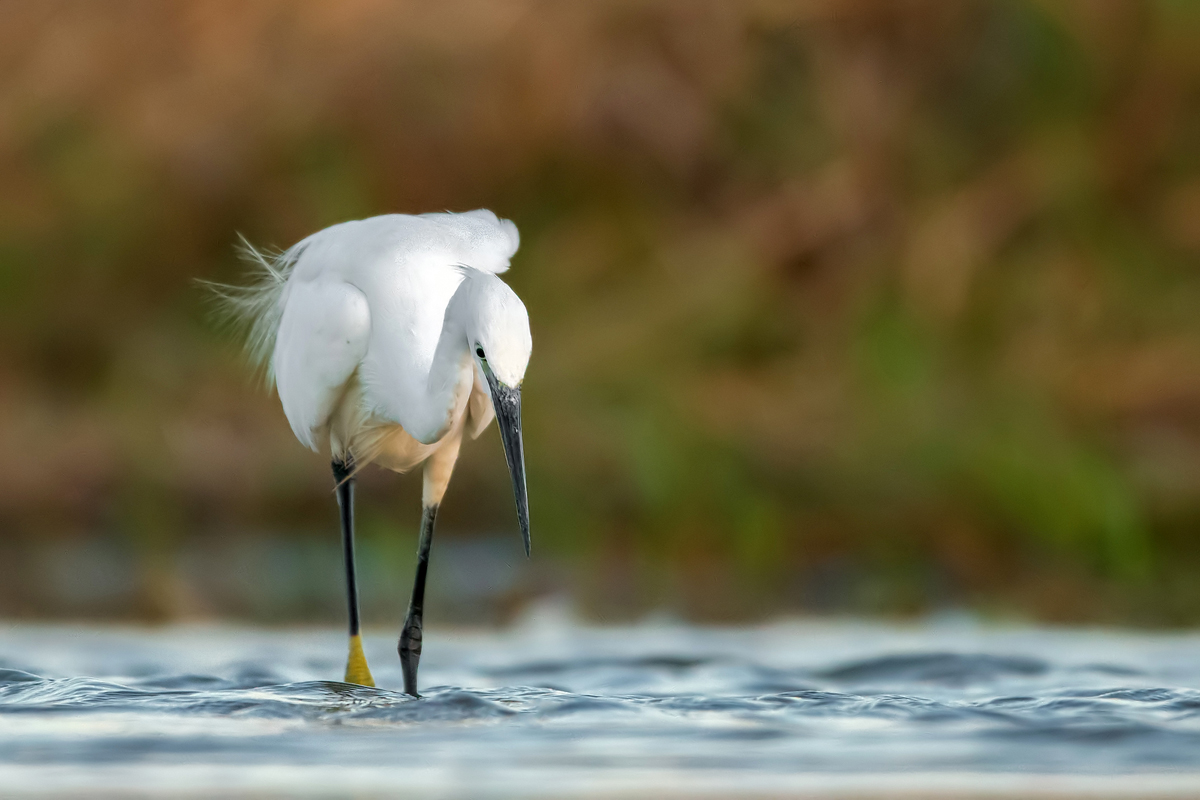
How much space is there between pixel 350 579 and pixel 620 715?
1.58m

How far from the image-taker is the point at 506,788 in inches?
147

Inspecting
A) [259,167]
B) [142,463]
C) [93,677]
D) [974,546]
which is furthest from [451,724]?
[259,167]

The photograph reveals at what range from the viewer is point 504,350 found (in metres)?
4.73

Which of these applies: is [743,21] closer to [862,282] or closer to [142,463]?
[862,282]

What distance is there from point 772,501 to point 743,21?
4361 mm

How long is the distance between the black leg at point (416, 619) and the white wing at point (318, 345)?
476 mm

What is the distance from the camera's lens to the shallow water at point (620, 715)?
3848 millimetres

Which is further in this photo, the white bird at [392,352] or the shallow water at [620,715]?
the white bird at [392,352]

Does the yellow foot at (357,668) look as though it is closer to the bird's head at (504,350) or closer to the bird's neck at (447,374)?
the bird's neck at (447,374)

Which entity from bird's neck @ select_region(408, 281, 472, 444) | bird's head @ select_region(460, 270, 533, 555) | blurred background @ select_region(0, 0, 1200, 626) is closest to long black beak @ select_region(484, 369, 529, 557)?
bird's head @ select_region(460, 270, 533, 555)

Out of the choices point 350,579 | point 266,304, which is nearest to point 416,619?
point 350,579

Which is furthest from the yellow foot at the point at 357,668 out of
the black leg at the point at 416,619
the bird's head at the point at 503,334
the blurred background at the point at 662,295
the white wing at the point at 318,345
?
the blurred background at the point at 662,295

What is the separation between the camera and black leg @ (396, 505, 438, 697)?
19.7ft

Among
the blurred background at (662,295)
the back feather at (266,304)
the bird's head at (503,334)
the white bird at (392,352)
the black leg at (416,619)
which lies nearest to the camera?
the bird's head at (503,334)
